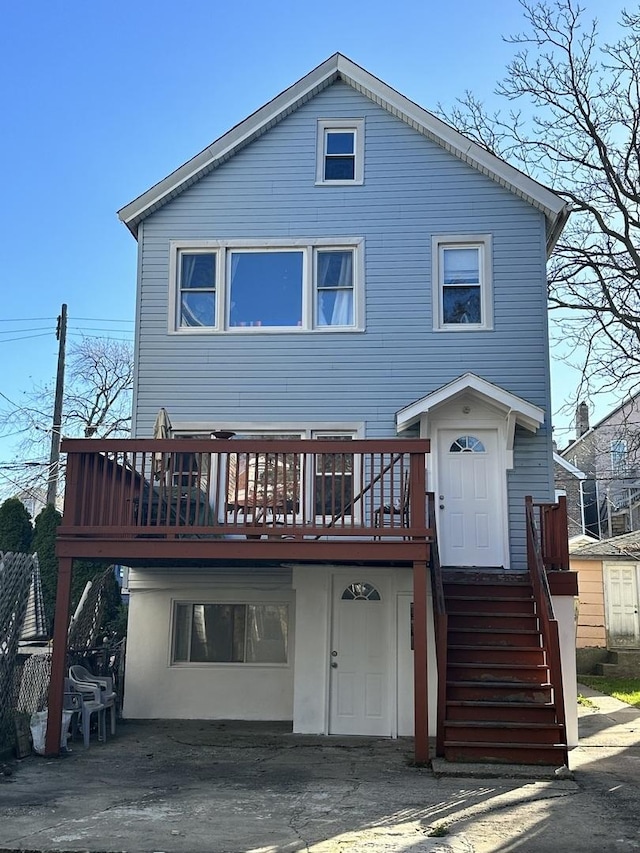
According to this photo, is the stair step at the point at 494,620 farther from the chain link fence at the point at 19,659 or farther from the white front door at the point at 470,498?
the chain link fence at the point at 19,659

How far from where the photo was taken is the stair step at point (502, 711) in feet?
31.8

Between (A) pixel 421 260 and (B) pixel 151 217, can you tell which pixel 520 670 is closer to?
(A) pixel 421 260

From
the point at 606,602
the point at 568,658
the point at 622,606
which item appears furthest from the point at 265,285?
the point at 622,606

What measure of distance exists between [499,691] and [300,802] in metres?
2.95

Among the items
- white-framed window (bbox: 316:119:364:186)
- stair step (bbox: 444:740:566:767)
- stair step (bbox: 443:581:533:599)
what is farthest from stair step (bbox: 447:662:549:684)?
white-framed window (bbox: 316:119:364:186)

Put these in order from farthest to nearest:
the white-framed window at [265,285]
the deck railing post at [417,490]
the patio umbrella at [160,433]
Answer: the white-framed window at [265,285] → the patio umbrella at [160,433] → the deck railing post at [417,490]

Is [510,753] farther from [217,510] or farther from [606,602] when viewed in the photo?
[606,602]

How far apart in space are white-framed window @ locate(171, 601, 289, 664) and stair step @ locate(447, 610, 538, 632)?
3.42 m

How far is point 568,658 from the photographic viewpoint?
1098 centimetres

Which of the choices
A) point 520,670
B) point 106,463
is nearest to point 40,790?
point 106,463

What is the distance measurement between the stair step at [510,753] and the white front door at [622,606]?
38.9 feet

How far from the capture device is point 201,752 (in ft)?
35.0

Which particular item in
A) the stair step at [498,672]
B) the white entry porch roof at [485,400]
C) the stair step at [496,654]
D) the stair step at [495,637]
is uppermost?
the white entry porch roof at [485,400]

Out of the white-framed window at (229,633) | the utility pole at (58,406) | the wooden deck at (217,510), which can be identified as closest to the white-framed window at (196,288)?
the wooden deck at (217,510)
